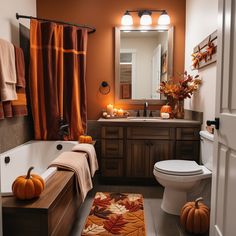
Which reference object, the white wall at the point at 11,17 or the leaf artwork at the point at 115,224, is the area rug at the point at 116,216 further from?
the white wall at the point at 11,17

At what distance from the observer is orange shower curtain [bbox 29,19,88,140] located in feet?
9.24

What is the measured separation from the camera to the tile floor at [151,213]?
193cm

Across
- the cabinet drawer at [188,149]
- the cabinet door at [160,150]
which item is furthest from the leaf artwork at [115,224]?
the cabinet drawer at [188,149]

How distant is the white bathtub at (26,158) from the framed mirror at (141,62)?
1.09 m

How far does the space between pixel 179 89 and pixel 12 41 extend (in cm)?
199

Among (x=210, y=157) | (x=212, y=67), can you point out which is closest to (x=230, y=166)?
(x=210, y=157)

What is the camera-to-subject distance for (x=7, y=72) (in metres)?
2.16

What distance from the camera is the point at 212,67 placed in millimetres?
2250

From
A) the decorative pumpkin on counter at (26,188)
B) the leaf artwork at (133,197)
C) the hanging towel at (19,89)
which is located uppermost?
the hanging towel at (19,89)

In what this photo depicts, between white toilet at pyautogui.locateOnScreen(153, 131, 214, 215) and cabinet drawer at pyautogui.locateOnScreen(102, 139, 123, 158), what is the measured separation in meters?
0.72

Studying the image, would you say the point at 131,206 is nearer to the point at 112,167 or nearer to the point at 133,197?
the point at 133,197

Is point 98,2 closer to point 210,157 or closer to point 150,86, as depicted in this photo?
point 150,86

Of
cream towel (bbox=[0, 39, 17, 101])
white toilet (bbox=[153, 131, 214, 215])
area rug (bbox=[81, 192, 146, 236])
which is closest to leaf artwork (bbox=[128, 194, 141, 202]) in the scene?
area rug (bbox=[81, 192, 146, 236])

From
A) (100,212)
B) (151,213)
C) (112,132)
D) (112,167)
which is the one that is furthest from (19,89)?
(151,213)
